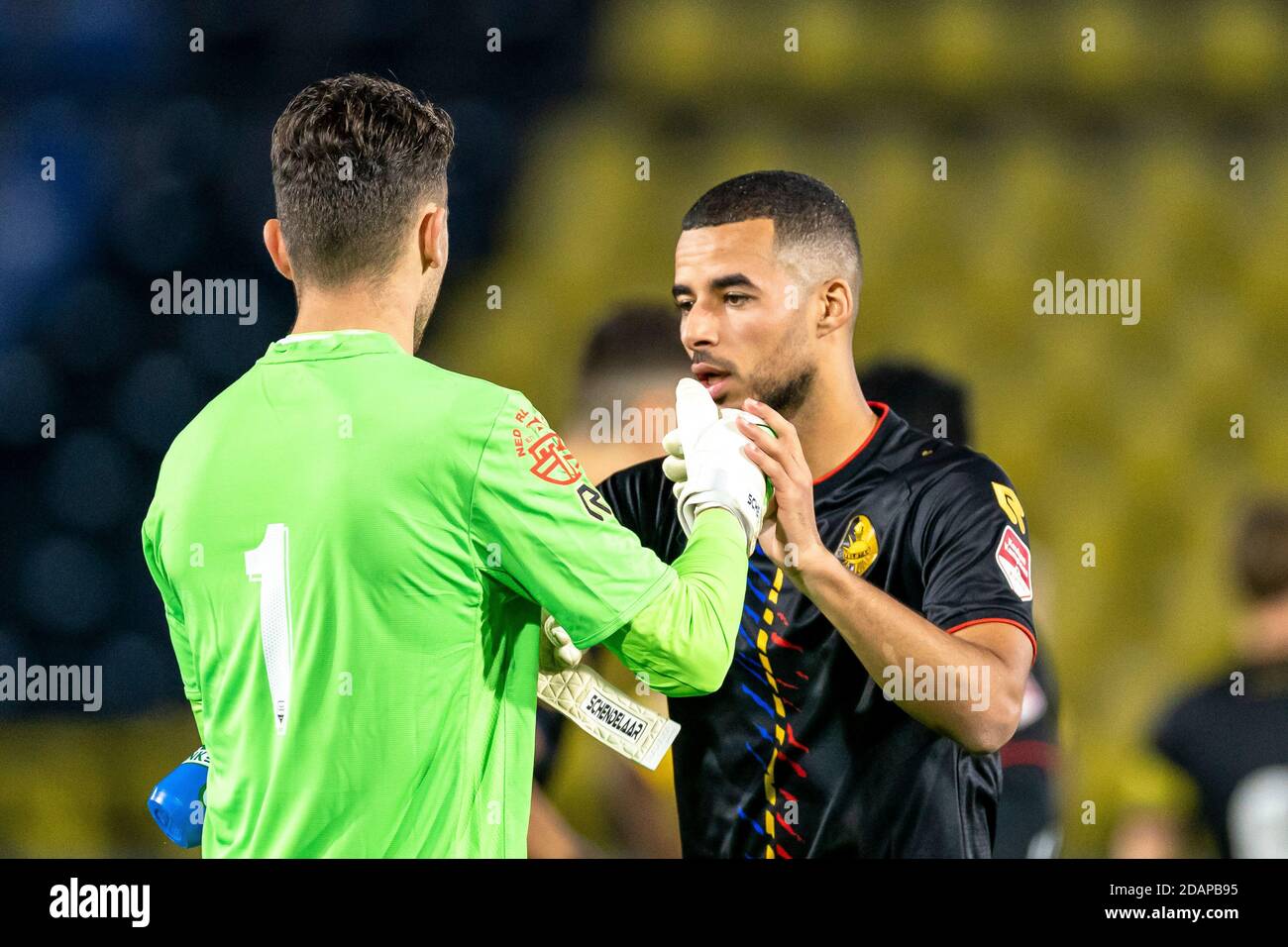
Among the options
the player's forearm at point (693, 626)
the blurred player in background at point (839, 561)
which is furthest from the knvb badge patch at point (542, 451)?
the blurred player in background at point (839, 561)

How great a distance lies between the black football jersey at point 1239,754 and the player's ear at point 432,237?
1.67 m

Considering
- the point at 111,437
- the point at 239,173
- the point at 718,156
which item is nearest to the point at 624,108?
the point at 718,156

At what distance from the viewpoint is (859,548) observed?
1852 mm

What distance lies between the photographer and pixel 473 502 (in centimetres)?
129

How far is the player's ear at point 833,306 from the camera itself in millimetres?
1888

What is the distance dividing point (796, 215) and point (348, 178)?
2.45 ft

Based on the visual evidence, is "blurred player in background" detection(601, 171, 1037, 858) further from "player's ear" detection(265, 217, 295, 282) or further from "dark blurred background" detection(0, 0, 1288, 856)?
"player's ear" detection(265, 217, 295, 282)

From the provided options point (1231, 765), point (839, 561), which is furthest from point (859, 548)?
point (1231, 765)

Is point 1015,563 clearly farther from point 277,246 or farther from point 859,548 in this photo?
point 277,246

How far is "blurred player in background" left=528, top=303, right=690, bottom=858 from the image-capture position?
2.31 m

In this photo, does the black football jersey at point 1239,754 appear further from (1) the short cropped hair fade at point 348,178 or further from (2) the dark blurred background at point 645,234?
(1) the short cropped hair fade at point 348,178

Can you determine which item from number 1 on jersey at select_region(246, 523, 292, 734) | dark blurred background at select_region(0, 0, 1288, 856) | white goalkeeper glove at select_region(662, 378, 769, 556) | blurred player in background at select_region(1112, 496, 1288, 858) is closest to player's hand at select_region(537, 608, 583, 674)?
white goalkeeper glove at select_region(662, 378, 769, 556)

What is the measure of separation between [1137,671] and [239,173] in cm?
190
